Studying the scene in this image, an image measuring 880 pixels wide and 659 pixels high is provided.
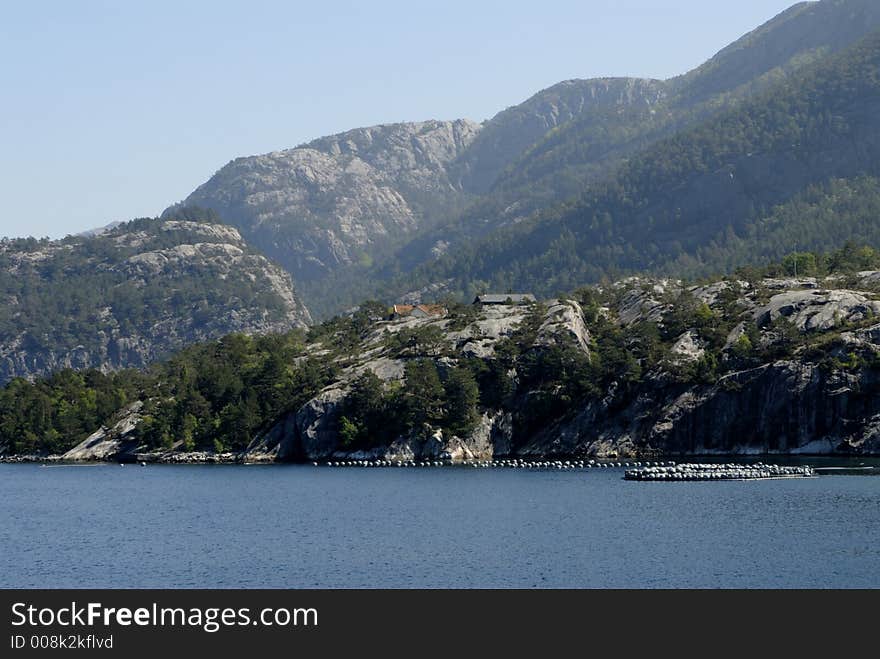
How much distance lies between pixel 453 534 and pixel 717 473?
2527 inches

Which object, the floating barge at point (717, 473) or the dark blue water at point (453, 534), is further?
the floating barge at point (717, 473)

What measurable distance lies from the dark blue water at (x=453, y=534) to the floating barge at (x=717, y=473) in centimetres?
416

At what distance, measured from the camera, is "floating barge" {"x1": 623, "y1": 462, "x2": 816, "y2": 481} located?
16788cm

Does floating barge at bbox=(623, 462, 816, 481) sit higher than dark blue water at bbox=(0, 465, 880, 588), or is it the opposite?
dark blue water at bbox=(0, 465, 880, 588)

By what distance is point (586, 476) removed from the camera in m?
180

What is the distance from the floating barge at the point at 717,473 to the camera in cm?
16788

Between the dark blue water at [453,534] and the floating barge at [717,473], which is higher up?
the dark blue water at [453,534]

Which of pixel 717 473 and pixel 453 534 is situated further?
pixel 717 473

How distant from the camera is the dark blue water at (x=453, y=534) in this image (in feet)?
306

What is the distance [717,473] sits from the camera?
558ft

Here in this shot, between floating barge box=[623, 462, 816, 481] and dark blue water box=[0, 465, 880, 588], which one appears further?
floating barge box=[623, 462, 816, 481]

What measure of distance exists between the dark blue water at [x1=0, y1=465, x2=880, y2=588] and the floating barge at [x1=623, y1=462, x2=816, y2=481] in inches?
164
